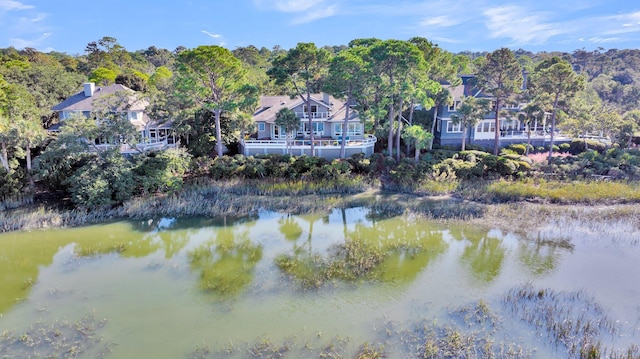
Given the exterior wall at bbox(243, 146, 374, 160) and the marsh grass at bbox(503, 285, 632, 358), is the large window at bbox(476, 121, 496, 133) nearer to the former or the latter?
the exterior wall at bbox(243, 146, 374, 160)

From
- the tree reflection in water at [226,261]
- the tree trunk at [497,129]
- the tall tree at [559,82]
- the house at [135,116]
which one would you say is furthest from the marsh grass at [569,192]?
the house at [135,116]

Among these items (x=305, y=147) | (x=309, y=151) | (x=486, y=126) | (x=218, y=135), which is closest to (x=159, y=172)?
(x=218, y=135)

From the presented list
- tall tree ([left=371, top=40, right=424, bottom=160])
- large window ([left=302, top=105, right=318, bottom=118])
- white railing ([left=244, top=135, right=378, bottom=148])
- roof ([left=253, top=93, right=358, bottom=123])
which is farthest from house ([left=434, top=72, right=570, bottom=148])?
large window ([left=302, top=105, right=318, bottom=118])

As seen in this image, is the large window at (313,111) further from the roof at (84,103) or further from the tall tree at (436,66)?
the roof at (84,103)

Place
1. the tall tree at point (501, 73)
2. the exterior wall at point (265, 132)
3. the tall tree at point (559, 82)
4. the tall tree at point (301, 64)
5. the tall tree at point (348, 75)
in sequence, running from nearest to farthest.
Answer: the tall tree at point (348, 75) < the tall tree at point (301, 64) < the tall tree at point (559, 82) < the tall tree at point (501, 73) < the exterior wall at point (265, 132)

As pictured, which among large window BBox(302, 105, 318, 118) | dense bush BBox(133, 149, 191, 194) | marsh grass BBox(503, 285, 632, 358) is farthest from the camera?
large window BBox(302, 105, 318, 118)

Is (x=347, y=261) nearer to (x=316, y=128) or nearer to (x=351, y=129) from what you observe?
(x=351, y=129)

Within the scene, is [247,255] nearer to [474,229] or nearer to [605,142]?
[474,229]
